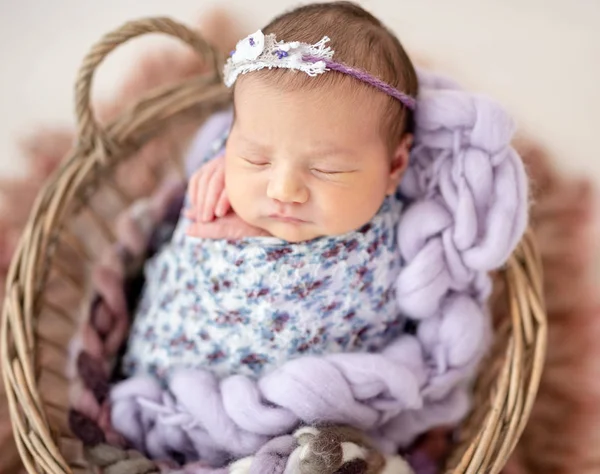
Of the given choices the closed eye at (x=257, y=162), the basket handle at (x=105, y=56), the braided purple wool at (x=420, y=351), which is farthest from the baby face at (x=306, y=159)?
the basket handle at (x=105, y=56)

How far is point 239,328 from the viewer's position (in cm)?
94

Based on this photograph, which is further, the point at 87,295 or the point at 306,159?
the point at 87,295

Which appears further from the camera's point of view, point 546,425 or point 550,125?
point 550,125

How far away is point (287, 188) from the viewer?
81 cm

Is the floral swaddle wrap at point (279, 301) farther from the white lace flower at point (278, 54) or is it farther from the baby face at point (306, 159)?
the white lace flower at point (278, 54)

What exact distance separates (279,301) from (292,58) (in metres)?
0.34

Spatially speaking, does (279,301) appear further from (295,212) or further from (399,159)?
(399,159)

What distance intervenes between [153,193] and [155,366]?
44 cm

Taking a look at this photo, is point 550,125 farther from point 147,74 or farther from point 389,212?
point 147,74

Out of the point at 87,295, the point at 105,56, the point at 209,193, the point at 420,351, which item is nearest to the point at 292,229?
the point at 209,193

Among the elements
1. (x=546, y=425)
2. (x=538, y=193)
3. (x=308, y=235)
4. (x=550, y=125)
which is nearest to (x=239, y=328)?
(x=308, y=235)

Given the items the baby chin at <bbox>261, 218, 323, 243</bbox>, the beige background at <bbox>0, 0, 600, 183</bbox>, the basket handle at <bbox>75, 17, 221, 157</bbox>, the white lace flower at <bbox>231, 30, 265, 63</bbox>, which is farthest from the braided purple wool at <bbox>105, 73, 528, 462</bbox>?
the beige background at <bbox>0, 0, 600, 183</bbox>

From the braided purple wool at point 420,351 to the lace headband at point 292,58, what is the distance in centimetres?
17

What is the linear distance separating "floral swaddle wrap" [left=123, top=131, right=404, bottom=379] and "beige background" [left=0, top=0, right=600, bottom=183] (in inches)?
24.9
